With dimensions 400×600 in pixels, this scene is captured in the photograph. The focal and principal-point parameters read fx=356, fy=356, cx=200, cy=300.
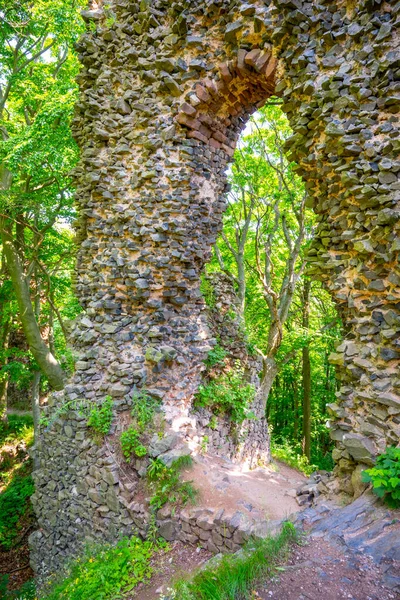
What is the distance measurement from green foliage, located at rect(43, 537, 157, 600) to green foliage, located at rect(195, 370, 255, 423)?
2.69m

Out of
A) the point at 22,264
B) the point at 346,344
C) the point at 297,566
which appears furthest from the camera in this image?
the point at 22,264

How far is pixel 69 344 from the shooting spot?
241 inches

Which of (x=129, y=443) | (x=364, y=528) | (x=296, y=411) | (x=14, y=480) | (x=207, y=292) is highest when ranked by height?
(x=207, y=292)

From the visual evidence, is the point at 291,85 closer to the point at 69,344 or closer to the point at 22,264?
the point at 69,344

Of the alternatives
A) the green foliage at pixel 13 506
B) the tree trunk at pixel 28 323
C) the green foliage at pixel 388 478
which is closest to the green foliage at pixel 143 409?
the green foliage at pixel 388 478

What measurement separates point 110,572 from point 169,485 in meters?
1.05

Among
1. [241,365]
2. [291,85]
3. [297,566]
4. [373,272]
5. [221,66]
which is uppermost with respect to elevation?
[221,66]

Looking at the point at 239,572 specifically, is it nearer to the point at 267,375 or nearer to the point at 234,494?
the point at 234,494

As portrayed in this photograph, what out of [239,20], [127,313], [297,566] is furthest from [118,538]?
[239,20]

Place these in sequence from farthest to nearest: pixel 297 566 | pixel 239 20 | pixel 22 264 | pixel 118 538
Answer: pixel 22 264
pixel 239 20
pixel 118 538
pixel 297 566

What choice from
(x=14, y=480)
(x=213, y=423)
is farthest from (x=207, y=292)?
(x=14, y=480)

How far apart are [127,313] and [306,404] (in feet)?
34.1

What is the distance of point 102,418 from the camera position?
4961 mm

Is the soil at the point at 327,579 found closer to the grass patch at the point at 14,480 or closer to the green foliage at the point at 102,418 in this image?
the green foliage at the point at 102,418
